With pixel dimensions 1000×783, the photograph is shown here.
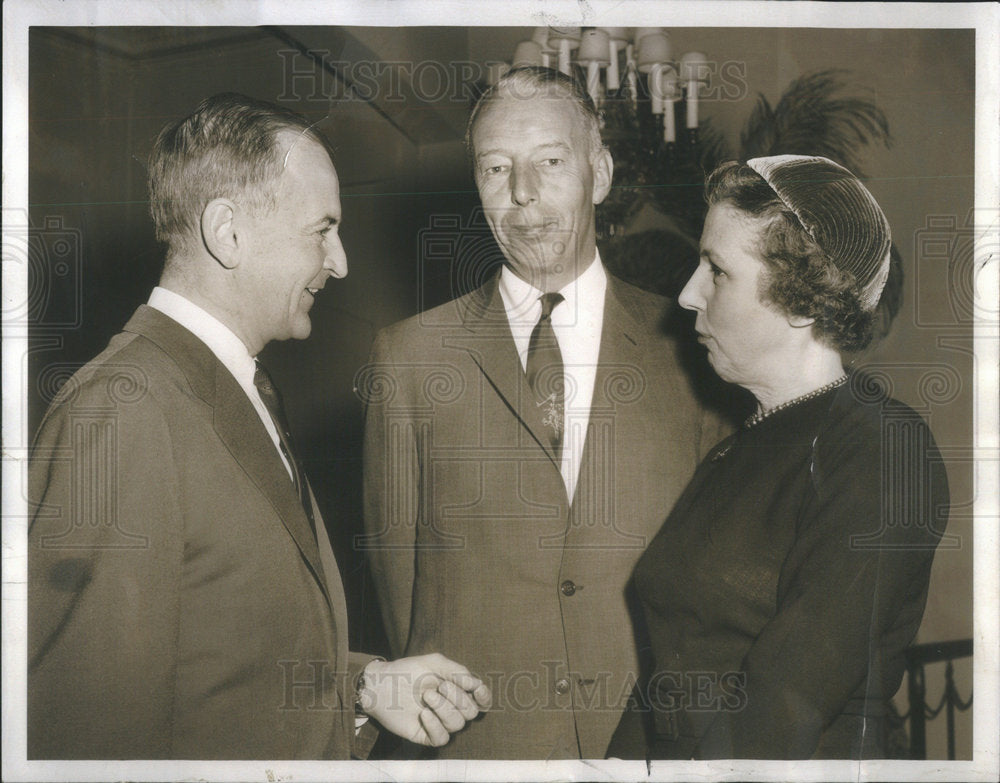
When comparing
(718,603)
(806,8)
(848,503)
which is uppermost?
(806,8)

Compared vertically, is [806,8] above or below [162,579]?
above

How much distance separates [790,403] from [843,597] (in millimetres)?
478

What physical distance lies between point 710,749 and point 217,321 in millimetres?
1619

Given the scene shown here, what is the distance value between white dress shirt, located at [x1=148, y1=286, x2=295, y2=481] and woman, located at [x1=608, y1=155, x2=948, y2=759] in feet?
3.26

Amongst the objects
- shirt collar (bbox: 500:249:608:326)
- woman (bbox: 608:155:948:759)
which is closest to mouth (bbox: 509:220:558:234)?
shirt collar (bbox: 500:249:608:326)

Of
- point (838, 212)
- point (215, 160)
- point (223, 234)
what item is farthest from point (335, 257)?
point (838, 212)

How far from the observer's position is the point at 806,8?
93.0 inches

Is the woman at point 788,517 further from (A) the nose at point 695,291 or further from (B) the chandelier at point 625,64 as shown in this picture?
(B) the chandelier at point 625,64

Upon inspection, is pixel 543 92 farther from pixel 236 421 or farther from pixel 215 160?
pixel 236 421

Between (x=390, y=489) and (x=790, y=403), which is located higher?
(x=790, y=403)

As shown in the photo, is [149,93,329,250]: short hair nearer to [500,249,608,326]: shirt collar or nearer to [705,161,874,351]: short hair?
[500,249,608,326]: shirt collar

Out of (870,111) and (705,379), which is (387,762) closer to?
(705,379)

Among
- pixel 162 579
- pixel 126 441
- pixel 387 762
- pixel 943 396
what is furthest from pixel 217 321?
pixel 943 396

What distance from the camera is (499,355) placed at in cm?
228
